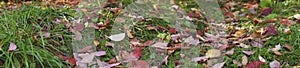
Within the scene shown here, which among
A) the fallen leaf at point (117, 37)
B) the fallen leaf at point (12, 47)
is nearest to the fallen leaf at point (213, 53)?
the fallen leaf at point (117, 37)

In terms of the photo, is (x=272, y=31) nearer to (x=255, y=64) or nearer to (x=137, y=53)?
(x=255, y=64)

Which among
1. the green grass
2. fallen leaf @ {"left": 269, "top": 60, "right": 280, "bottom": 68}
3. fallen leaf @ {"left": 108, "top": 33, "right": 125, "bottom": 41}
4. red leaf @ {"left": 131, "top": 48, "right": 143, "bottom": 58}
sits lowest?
fallen leaf @ {"left": 269, "top": 60, "right": 280, "bottom": 68}

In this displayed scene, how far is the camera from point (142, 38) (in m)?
2.84

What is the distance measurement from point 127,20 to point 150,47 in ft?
1.74

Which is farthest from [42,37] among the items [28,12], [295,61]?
[295,61]

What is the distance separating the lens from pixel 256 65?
2336mm

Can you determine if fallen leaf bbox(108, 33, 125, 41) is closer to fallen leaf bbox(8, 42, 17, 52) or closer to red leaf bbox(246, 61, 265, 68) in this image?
fallen leaf bbox(8, 42, 17, 52)

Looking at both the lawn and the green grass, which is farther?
the lawn

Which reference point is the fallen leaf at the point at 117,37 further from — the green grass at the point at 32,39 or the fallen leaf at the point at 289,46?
the fallen leaf at the point at 289,46

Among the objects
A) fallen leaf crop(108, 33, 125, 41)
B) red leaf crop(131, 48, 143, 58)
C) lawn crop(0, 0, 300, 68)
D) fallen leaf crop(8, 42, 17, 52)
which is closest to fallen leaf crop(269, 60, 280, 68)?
lawn crop(0, 0, 300, 68)

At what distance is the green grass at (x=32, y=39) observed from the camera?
220cm

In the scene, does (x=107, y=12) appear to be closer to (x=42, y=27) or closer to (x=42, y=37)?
(x=42, y=27)

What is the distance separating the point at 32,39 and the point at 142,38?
0.78 m

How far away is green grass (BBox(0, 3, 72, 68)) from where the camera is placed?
2199mm
